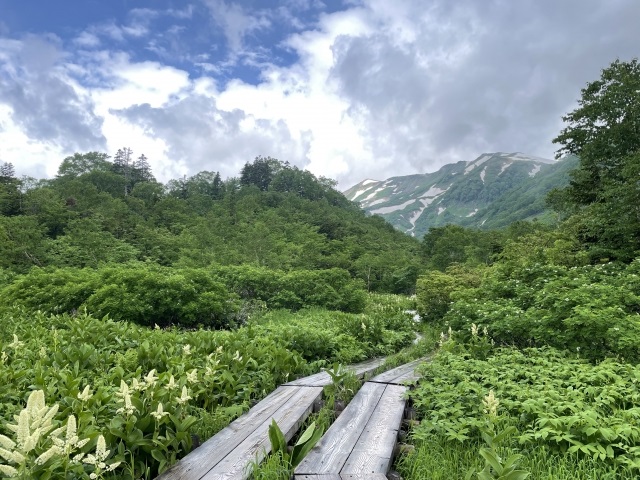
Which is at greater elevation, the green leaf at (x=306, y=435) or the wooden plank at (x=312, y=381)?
the green leaf at (x=306, y=435)

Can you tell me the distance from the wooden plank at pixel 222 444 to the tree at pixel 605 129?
16.6m

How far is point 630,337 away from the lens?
4.85 m

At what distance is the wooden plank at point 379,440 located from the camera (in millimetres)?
2734

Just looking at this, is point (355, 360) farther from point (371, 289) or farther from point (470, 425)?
point (371, 289)

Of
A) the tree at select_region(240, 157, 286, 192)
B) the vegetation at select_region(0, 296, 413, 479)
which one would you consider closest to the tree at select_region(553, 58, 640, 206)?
the vegetation at select_region(0, 296, 413, 479)

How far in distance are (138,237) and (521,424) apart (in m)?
44.4

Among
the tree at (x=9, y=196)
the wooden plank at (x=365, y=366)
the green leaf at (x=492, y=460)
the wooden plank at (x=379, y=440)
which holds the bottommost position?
the wooden plank at (x=365, y=366)

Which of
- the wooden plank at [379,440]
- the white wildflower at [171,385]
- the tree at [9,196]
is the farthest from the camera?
the tree at [9,196]

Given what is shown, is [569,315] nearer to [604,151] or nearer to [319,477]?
[319,477]

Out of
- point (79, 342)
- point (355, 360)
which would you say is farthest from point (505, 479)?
point (79, 342)

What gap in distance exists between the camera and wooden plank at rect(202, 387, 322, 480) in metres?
2.66

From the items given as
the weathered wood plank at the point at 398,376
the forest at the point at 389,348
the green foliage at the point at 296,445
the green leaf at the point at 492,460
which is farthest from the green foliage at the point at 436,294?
the green leaf at the point at 492,460

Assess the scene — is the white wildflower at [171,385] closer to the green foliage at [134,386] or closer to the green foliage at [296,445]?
the green foliage at [134,386]

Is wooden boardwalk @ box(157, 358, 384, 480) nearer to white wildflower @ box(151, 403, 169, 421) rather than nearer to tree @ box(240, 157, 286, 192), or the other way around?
white wildflower @ box(151, 403, 169, 421)
